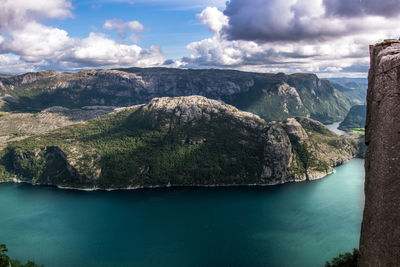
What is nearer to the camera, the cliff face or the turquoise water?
the cliff face

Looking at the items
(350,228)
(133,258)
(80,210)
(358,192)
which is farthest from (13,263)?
(358,192)

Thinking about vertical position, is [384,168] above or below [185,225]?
above

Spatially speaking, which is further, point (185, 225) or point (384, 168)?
point (185, 225)

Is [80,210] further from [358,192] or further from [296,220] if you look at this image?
[358,192]

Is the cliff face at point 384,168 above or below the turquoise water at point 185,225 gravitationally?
above
